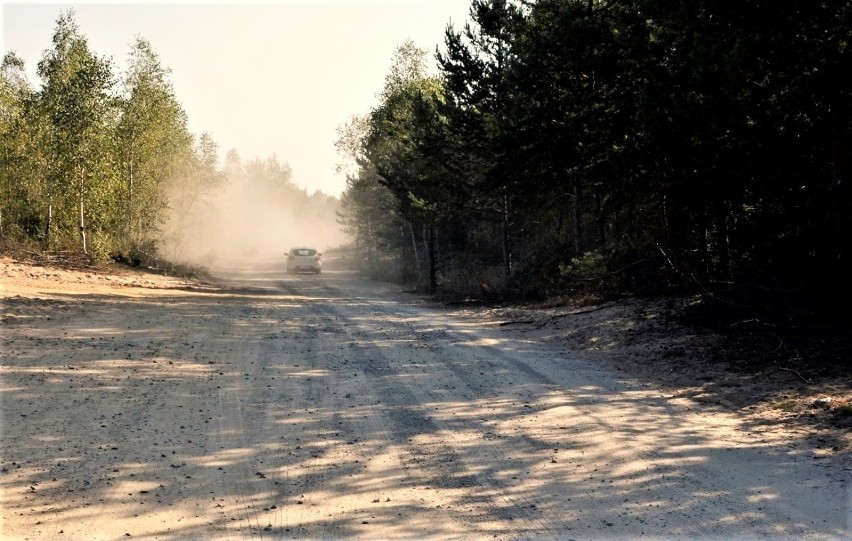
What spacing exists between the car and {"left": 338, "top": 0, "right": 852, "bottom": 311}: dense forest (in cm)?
1378

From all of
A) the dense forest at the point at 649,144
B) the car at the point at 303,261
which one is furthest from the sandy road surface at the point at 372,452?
the car at the point at 303,261

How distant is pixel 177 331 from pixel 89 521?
29.1 ft

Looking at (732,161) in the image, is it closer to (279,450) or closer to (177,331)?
(279,450)

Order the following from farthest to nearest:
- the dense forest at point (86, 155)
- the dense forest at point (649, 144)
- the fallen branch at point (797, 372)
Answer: the dense forest at point (86, 155)
the dense forest at point (649, 144)
the fallen branch at point (797, 372)

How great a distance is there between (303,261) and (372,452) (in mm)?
34958

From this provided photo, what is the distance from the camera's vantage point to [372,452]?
6406 mm

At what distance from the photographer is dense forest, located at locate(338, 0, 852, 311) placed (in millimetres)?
10117

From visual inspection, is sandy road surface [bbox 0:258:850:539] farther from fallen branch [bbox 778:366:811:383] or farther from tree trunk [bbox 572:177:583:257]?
tree trunk [bbox 572:177:583:257]

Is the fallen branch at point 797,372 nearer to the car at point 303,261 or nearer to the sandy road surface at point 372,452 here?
the sandy road surface at point 372,452

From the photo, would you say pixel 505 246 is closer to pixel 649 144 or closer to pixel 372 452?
pixel 649 144

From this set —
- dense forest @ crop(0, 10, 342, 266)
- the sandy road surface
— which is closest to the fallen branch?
the sandy road surface

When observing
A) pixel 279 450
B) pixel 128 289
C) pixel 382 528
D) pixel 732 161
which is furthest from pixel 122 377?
pixel 128 289

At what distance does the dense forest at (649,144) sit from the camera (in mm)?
10117

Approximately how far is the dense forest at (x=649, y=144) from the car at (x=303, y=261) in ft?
45.2
